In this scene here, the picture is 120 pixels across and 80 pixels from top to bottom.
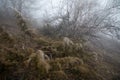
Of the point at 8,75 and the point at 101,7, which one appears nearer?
the point at 8,75

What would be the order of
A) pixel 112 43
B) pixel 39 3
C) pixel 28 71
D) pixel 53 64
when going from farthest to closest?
Answer: pixel 112 43
pixel 39 3
pixel 28 71
pixel 53 64

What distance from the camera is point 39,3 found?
13562 mm

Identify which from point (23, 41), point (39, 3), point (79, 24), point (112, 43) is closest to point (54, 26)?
point (79, 24)

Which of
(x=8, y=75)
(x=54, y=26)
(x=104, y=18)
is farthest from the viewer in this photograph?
(x=54, y=26)

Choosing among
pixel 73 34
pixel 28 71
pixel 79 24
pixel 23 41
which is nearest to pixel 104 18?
pixel 79 24

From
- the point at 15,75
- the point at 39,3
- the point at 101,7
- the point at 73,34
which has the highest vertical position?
the point at 39,3

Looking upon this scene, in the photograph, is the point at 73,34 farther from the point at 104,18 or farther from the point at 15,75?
the point at 15,75

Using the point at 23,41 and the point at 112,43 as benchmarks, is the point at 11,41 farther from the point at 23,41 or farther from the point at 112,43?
the point at 112,43

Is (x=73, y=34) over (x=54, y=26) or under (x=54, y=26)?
under

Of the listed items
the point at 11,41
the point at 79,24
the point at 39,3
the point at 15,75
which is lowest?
the point at 15,75

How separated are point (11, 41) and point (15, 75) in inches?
37.1

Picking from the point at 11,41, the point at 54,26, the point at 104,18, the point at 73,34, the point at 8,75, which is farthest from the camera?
the point at 54,26

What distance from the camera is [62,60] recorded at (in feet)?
9.75

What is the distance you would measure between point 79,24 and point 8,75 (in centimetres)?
504
